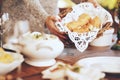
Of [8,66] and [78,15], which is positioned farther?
[78,15]

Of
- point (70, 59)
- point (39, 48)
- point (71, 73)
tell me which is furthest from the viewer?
point (70, 59)

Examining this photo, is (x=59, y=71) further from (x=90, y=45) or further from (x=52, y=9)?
(x=52, y=9)

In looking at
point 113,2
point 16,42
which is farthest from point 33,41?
point 113,2

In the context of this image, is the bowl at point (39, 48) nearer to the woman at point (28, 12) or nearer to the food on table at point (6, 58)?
the food on table at point (6, 58)

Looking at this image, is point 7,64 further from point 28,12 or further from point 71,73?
point 28,12

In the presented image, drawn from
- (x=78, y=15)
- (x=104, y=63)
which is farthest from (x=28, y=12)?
(x=104, y=63)

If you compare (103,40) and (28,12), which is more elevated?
(28,12)

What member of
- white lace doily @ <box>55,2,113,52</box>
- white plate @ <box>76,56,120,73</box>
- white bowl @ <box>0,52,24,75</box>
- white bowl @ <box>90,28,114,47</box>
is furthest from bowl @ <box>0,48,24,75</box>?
white bowl @ <box>90,28,114,47</box>
